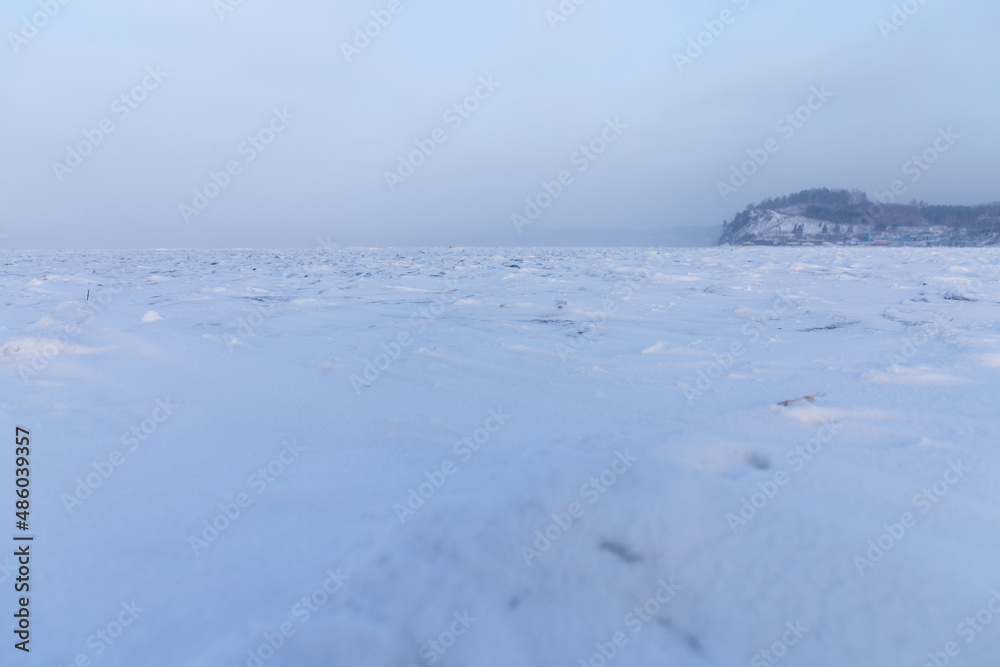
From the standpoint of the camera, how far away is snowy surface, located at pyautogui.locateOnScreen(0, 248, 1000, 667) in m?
1.14

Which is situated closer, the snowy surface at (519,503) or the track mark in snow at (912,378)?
the snowy surface at (519,503)

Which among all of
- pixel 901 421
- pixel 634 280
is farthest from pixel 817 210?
pixel 901 421

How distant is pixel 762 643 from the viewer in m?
1.10

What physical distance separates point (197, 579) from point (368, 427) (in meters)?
0.90

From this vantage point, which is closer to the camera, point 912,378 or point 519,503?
point 519,503

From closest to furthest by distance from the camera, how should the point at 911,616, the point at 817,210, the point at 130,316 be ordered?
1. the point at 911,616
2. the point at 130,316
3. the point at 817,210

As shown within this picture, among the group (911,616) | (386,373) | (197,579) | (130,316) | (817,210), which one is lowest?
(817,210)

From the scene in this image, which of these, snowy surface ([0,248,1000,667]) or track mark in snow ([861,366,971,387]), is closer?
snowy surface ([0,248,1000,667])

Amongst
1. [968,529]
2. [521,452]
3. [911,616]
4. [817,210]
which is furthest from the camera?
[817,210]

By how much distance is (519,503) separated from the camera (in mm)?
1399

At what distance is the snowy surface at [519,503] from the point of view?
114 cm

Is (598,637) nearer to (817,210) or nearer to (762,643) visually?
(762,643)

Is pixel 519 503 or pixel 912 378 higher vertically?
pixel 519 503

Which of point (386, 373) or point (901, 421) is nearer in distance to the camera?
point (901, 421)
